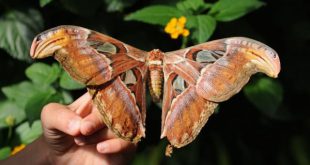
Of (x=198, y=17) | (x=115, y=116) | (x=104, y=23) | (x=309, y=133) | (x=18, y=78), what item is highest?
(x=115, y=116)

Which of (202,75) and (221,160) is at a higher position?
(202,75)

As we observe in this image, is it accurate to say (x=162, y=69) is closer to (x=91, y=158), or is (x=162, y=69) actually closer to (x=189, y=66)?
(x=189, y=66)

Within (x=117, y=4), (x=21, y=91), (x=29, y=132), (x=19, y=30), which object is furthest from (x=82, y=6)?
(x=29, y=132)

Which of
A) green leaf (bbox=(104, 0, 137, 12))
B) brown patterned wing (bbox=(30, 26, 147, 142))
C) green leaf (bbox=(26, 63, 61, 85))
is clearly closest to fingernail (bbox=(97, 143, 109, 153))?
brown patterned wing (bbox=(30, 26, 147, 142))

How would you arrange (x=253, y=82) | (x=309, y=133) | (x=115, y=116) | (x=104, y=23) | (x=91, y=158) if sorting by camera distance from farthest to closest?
(x=309, y=133), (x=104, y=23), (x=253, y=82), (x=91, y=158), (x=115, y=116)

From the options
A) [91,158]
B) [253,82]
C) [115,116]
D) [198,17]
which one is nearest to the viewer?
[115,116]

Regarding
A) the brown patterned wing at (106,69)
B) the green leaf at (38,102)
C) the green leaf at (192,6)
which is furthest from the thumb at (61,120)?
the green leaf at (192,6)

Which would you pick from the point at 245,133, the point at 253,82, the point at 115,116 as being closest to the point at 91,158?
the point at 115,116
